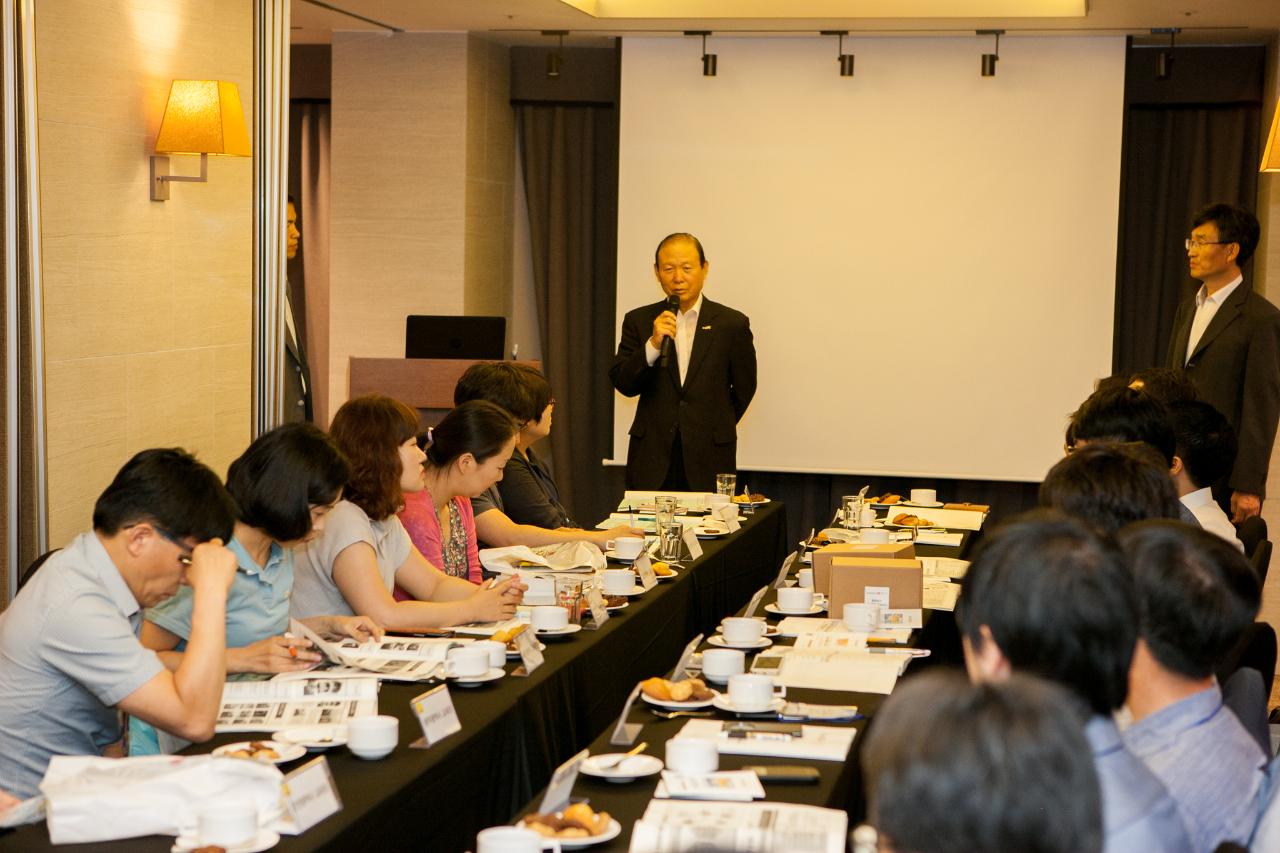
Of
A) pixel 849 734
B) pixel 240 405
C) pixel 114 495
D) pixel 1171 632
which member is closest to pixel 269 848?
pixel 114 495

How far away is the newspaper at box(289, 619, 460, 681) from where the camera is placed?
8.78ft

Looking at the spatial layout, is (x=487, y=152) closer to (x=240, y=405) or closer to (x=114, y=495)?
(x=240, y=405)

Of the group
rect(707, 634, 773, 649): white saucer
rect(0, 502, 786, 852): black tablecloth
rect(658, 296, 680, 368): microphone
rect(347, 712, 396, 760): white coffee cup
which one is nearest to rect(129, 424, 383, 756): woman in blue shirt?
rect(0, 502, 786, 852): black tablecloth

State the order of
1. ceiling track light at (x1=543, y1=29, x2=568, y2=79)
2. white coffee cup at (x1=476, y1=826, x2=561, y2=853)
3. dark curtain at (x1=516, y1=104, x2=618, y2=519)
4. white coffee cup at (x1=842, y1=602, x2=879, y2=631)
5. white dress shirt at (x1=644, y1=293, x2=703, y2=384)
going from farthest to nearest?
dark curtain at (x1=516, y1=104, x2=618, y2=519)
ceiling track light at (x1=543, y1=29, x2=568, y2=79)
white dress shirt at (x1=644, y1=293, x2=703, y2=384)
white coffee cup at (x1=842, y1=602, x2=879, y2=631)
white coffee cup at (x1=476, y1=826, x2=561, y2=853)

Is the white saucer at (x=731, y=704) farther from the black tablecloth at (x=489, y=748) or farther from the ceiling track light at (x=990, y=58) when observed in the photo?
the ceiling track light at (x=990, y=58)

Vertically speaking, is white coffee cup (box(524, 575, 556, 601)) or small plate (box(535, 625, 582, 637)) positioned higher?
white coffee cup (box(524, 575, 556, 601))

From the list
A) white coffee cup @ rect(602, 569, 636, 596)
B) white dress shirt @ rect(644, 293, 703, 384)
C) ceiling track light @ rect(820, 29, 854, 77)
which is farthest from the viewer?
ceiling track light @ rect(820, 29, 854, 77)

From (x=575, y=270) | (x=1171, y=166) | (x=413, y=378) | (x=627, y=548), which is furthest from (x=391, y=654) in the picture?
(x=1171, y=166)

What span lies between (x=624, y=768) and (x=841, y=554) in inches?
58.7

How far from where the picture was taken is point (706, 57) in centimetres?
698

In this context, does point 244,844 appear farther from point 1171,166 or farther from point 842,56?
point 1171,166

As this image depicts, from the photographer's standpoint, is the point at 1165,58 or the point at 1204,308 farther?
the point at 1165,58

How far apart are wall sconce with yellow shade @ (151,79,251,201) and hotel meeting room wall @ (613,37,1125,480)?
3.11 meters

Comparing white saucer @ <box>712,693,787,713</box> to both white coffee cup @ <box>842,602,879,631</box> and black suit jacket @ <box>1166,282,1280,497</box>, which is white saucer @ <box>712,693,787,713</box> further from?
black suit jacket @ <box>1166,282,1280,497</box>
